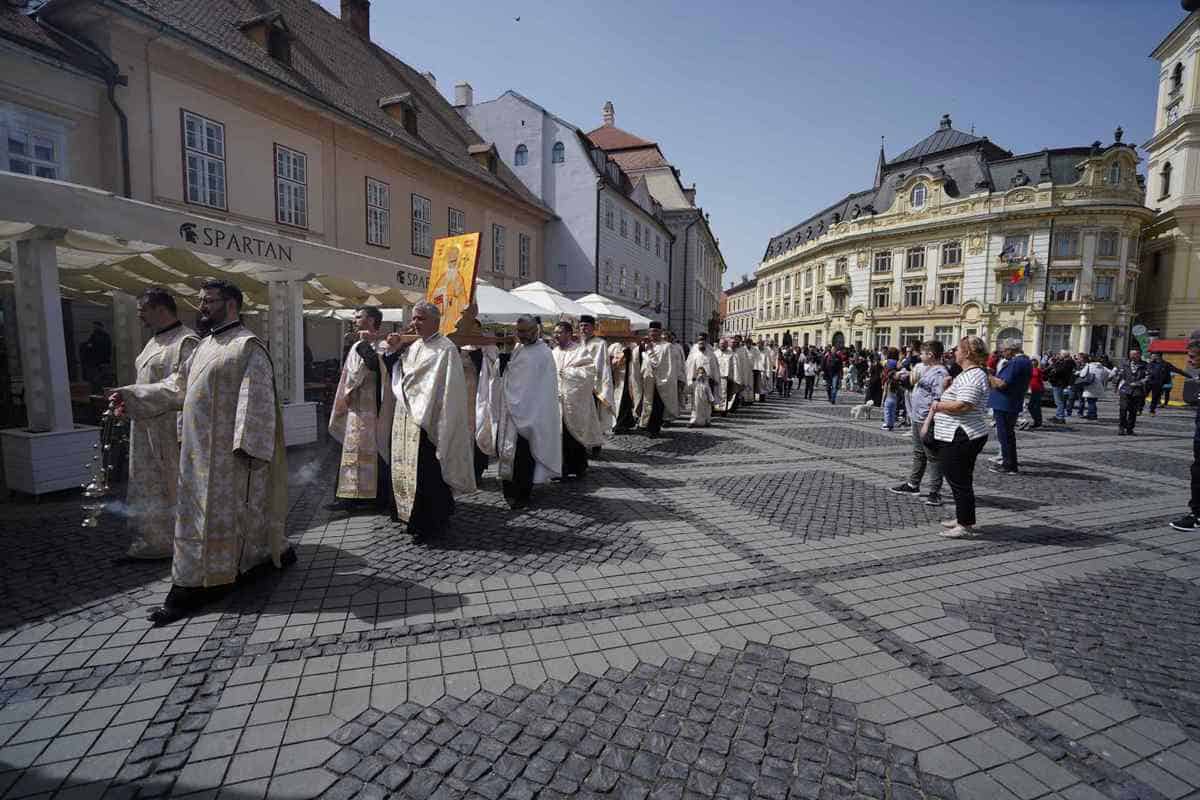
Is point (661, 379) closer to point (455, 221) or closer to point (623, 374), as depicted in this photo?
point (623, 374)

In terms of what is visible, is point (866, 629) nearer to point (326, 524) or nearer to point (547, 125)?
point (326, 524)

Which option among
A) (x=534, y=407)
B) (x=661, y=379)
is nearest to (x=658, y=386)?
(x=661, y=379)

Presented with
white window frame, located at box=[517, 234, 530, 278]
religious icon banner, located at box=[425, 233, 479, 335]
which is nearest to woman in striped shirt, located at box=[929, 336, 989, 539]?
religious icon banner, located at box=[425, 233, 479, 335]

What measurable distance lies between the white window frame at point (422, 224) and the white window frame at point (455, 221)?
0.93 metres

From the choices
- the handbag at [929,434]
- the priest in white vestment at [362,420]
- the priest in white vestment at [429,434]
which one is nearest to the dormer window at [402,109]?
the priest in white vestment at [362,420]

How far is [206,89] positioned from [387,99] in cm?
703

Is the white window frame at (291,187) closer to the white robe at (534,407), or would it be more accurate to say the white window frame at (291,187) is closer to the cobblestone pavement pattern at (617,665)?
the cobblestone pavement pattern at (617,665)

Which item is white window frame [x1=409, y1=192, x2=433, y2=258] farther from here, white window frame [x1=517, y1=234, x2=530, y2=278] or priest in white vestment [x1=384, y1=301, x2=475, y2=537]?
priest in white vestment [x1=384, y1=301, x2=475, y2=537]

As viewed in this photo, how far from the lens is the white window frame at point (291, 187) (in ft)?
47.2

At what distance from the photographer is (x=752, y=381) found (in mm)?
18062

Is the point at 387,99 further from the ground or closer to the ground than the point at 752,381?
further from the ground

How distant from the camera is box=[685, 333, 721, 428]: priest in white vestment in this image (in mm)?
12633

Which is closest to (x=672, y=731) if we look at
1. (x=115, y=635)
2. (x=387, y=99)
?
(x=115, y=635)

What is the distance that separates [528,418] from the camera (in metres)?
6.06
